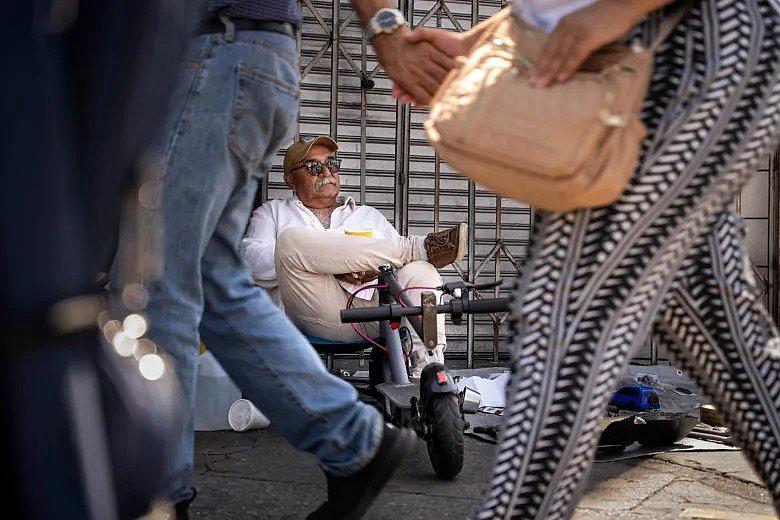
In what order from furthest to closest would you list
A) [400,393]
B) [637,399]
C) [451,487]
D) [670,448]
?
1. [637,399]
2. [670,448]
3. [400,393]
4. [451,487]

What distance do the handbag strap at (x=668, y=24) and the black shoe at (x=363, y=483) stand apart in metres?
1.27

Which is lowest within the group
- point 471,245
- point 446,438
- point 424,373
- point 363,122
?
point 446,438

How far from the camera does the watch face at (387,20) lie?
1.83 meters

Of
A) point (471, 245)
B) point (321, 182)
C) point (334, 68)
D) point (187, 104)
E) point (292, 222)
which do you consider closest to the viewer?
point (187, 104)

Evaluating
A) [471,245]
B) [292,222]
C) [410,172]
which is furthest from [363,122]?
[292,222]

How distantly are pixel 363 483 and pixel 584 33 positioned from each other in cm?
134

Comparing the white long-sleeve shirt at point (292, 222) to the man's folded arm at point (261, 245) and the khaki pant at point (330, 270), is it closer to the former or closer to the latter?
the man's folded arm at point (261, 245)

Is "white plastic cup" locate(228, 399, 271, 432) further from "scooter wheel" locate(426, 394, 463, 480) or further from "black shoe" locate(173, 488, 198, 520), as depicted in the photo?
"black shoe" locate(173, 488, 198, 520)

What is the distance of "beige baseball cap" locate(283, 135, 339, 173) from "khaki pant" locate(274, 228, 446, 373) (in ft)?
3.47

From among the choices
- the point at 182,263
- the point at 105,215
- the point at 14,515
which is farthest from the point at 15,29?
the point at 182,263

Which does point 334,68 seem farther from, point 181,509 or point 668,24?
point 668,24

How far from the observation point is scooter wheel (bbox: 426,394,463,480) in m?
3.35

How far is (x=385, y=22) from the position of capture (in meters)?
1.83

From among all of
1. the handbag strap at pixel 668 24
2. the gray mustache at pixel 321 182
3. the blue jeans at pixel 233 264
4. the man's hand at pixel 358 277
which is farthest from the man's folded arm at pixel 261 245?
the handbag strap at pixel 668 24
